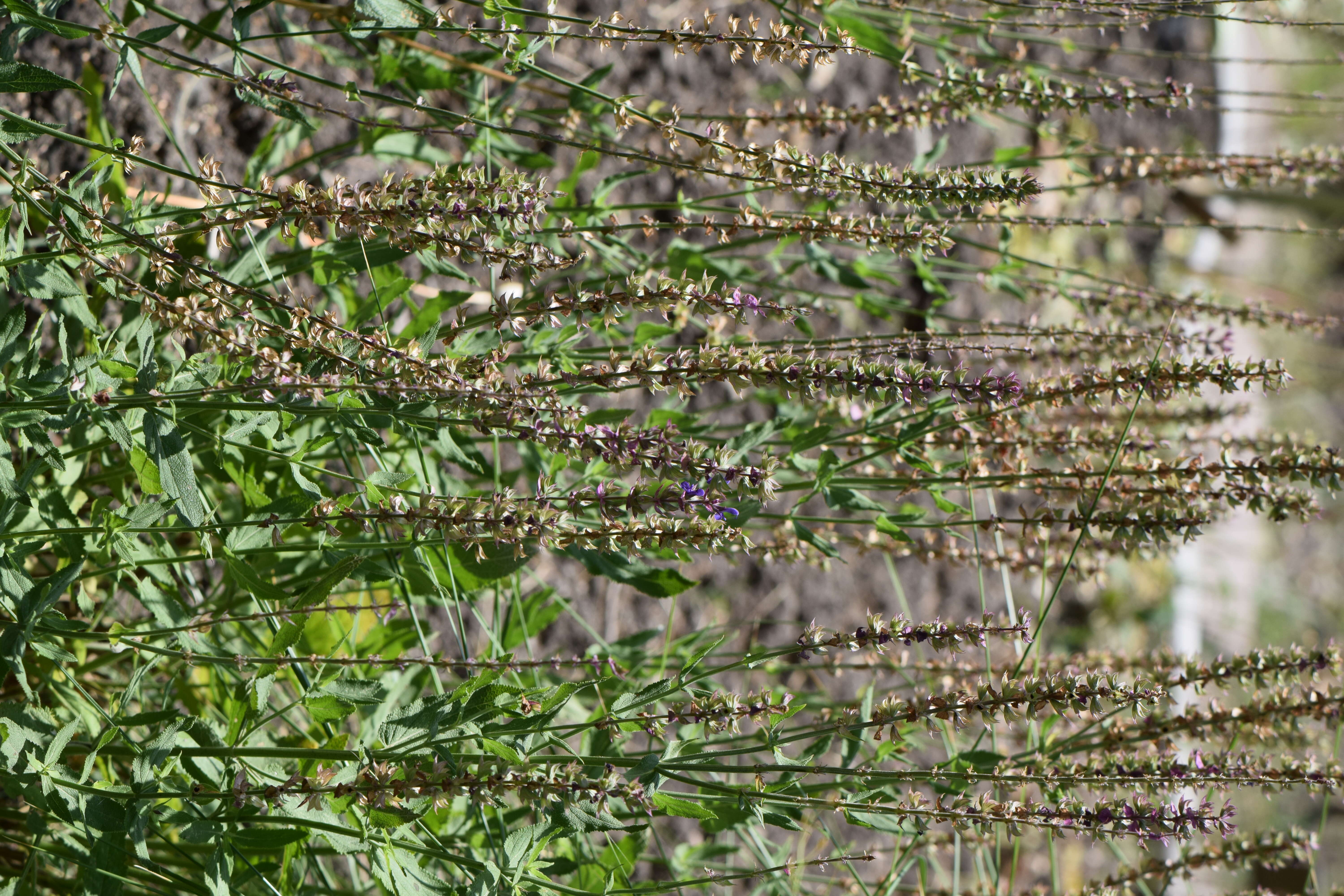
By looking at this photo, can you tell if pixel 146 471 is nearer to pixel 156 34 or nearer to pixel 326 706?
pixel 326 706

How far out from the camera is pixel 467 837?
1.61 m

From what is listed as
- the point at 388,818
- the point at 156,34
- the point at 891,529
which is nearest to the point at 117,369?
the point at 156,34

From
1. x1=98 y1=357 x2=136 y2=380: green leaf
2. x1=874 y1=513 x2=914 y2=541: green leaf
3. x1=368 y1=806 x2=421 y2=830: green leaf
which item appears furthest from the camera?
x1=874 y1=513 x2=914 y2=541: green leaf

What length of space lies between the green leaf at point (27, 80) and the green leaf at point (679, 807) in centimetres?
111

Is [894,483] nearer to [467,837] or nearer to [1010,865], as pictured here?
[467,837]

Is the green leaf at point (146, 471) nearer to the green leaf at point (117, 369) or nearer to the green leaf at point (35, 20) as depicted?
the green leaf at point (117, 369)

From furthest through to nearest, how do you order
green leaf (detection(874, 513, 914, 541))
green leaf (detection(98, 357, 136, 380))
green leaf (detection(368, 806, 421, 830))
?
green leaf (detection(874, 513, 914, 541)) → green leaf (detection(98, 357, 136, 380)) → green leaf (detection(368, 806, 421, 830))

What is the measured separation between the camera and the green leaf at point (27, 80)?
1251 millimetres

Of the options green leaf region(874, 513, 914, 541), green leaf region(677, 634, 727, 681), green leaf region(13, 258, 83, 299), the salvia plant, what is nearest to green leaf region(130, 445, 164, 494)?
the salvia plant

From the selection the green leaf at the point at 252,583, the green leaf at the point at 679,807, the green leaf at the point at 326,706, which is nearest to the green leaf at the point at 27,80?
the green leaf at the point at 252,583

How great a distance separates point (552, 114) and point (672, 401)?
65 centimetres

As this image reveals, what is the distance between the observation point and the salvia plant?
1158 millimetres

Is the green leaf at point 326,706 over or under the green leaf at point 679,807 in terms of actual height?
under

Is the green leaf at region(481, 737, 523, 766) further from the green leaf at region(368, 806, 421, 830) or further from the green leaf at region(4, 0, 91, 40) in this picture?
the green leaf at region(4, 0, 91, 40)
